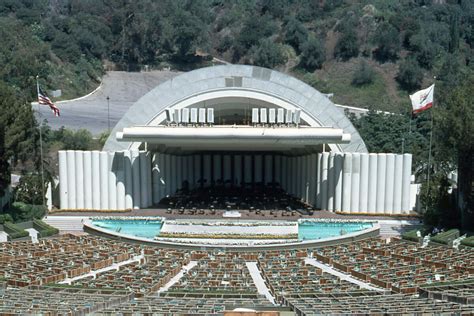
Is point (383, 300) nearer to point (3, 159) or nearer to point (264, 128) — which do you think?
point (264, 128)

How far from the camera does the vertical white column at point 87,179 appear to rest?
171 ft

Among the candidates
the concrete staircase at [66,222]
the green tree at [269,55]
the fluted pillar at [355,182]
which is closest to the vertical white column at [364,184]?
the fluted pillar at [355,182]

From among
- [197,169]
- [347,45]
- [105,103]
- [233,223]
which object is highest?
[347,45]

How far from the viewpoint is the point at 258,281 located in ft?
103

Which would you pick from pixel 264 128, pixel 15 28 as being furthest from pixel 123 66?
pixel 264 128

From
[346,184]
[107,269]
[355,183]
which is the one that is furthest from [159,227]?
[355,183]

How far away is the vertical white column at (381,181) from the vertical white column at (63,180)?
2790 cm

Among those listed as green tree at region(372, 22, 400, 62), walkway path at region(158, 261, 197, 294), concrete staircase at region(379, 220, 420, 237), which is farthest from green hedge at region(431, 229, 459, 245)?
green tree at region(372, 22, 400, 62)

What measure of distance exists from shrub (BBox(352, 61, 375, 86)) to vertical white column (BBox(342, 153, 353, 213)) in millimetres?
64220

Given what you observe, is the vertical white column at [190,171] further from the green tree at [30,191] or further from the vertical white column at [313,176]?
the green tree at [30,191]

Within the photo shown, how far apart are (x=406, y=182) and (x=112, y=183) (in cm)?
2617

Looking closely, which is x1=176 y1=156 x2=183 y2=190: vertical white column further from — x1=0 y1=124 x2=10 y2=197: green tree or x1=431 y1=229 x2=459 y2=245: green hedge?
x1=431 y1=229 x2=459 y2=245: green hedge

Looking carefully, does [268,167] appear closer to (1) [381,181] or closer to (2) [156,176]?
(2) [156,176]

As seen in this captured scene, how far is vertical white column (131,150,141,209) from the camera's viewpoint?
5272 cm
